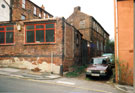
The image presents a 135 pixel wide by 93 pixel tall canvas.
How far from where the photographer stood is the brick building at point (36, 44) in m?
11.9

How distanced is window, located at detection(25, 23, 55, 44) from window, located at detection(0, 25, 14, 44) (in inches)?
72.9

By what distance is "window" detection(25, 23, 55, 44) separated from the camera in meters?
12.3

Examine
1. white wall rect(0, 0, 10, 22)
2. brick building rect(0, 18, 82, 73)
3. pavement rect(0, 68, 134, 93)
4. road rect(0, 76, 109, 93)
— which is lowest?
pavement rect(0, 68, 134, 93)

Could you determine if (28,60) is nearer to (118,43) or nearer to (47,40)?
(47,40)

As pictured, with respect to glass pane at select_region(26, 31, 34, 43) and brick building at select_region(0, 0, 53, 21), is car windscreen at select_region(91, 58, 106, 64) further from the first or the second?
brick building at select_region(0, 0, 53, 21)

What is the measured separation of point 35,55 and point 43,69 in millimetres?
1681

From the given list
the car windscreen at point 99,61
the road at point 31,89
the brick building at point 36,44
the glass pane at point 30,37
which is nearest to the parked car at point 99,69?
the car windscreen at point 99,61

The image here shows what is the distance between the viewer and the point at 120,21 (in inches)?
364

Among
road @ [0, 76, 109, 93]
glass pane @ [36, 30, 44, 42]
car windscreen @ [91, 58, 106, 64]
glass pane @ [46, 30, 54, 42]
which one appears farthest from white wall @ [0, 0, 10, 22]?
car windscreen @ [91, 58, 106, 64]

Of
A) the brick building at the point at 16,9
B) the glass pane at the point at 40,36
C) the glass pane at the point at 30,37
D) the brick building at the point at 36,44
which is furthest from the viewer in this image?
the brick building at the point at 16,9

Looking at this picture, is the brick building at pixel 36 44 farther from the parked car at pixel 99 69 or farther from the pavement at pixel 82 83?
the parked car at pixel 99 69

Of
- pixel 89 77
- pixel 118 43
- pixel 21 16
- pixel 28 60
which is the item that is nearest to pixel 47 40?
pixel 28 60

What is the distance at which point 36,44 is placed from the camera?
1245cm

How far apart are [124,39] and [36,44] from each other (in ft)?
27.2
